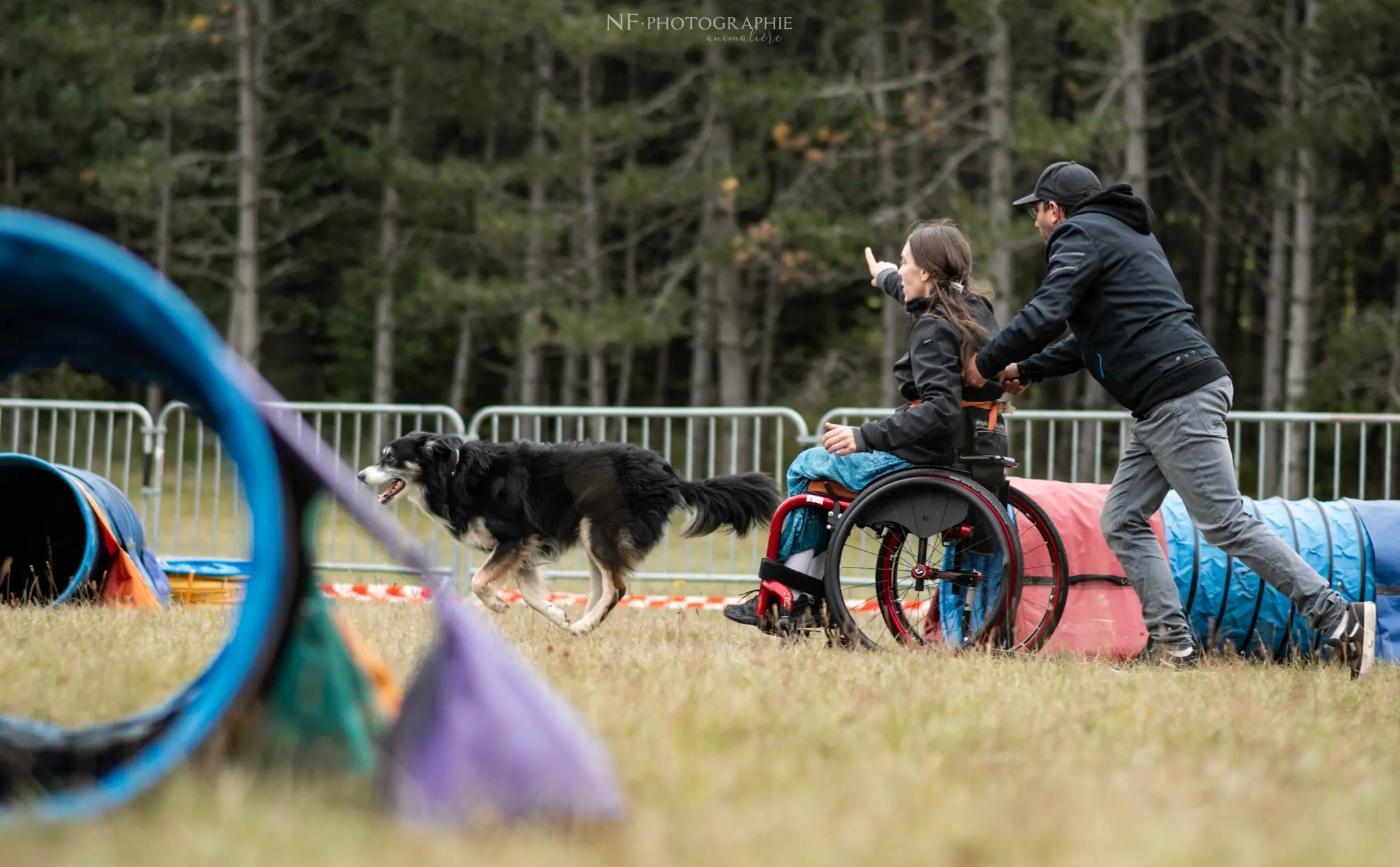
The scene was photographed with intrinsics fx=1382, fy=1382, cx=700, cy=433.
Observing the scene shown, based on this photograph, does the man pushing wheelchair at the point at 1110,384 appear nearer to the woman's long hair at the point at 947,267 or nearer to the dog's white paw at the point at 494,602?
the woman's long hair at the point at 947,267

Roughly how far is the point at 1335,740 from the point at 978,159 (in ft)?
62.8

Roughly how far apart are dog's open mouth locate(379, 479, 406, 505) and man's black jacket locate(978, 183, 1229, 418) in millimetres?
3409

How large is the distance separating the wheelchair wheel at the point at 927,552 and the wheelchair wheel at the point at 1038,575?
0.14 m

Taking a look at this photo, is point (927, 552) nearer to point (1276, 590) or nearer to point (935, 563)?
point (935, 563)

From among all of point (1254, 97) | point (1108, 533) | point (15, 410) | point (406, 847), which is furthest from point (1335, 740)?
point (1254, 97)

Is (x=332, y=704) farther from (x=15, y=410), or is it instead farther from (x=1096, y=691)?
(x=15, y=410)

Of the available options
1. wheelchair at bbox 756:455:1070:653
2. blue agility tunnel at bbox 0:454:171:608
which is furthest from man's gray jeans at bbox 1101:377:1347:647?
blue agility tunnel at bbox 0:454:171:608

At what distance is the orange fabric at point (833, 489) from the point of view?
5473mm

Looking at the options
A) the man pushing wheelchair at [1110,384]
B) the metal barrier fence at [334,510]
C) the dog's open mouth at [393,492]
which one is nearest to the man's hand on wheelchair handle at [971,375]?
the man pushing wheelchair at [1110,384]

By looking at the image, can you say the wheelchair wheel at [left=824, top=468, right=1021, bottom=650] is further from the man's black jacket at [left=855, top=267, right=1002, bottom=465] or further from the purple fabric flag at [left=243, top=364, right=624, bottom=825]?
the purple fabric flag at [left=243, top=364, right=624, bottom=825]

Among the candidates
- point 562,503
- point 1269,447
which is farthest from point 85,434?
point 1269,447

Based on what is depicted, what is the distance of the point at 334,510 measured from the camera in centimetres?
892

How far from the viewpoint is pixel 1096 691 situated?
4.19 m

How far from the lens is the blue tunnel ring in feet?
8.02
